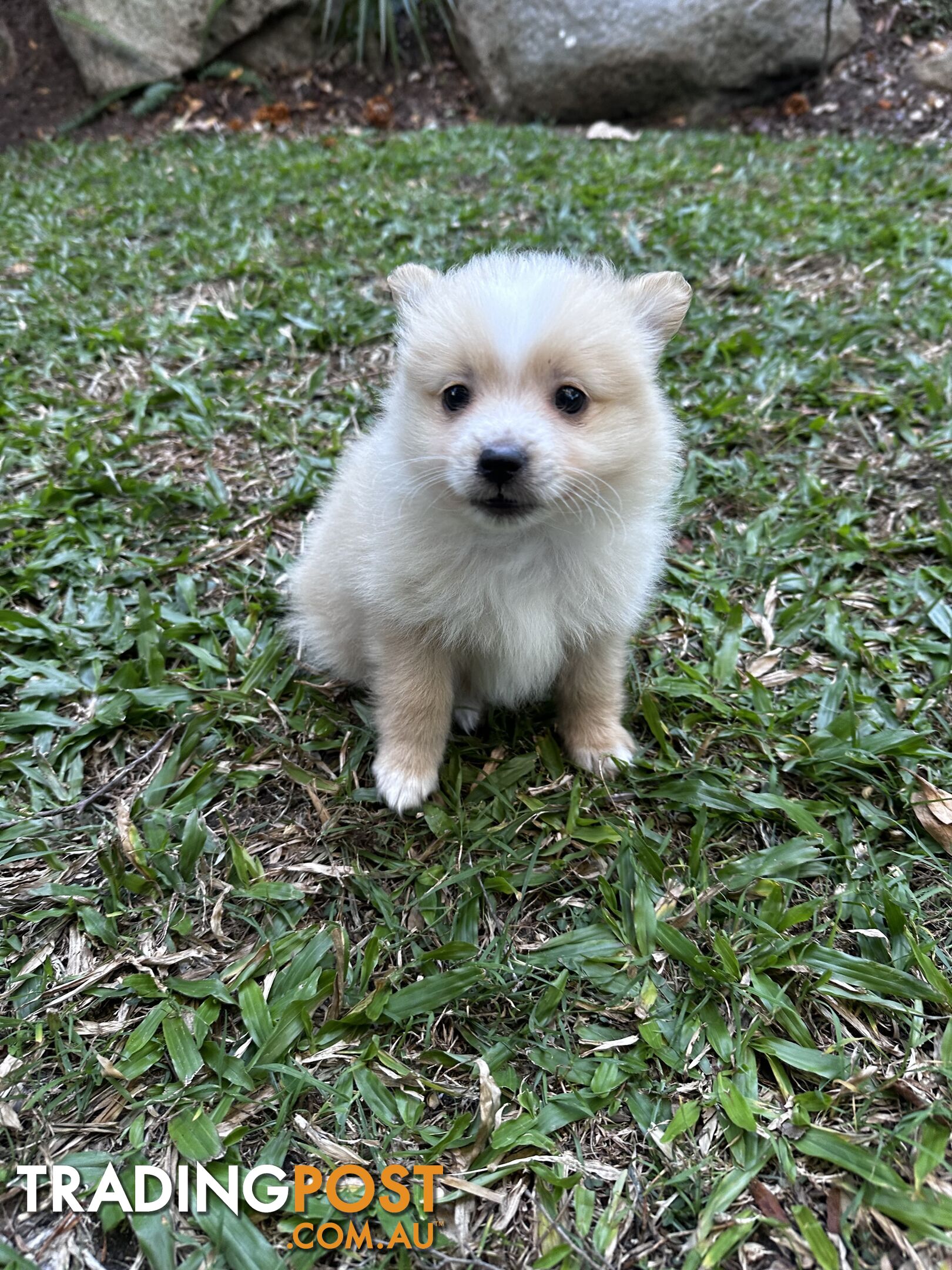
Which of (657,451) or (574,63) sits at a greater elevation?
(574,63)

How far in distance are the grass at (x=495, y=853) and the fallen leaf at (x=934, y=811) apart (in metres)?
0.03

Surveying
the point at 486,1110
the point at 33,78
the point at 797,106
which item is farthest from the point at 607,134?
the point at 486,1110

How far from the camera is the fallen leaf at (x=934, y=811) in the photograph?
2.08 m

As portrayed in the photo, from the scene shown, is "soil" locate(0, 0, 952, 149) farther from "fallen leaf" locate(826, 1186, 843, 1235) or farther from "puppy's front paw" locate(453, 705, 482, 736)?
"fallen leaf" locate(826, 1186, 843, 1235)

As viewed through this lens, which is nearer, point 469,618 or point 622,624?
point 469,618

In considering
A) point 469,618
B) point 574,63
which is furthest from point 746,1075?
point 574,63

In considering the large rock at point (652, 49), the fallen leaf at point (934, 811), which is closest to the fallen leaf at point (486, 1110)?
the fallen leaf at point (934, 811)

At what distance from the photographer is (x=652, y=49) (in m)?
7.43

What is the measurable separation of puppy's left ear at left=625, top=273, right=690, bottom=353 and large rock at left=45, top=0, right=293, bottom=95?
9047 mm

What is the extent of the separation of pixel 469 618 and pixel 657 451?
63 centimetres

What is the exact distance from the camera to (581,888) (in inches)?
81.3

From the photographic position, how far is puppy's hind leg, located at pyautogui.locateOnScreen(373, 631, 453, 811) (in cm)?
215

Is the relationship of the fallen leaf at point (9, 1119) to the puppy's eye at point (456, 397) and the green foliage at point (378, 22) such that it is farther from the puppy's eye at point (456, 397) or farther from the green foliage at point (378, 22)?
the green foliage at point (378, 22)

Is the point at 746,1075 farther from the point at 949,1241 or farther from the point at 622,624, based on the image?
the point at 622,624
